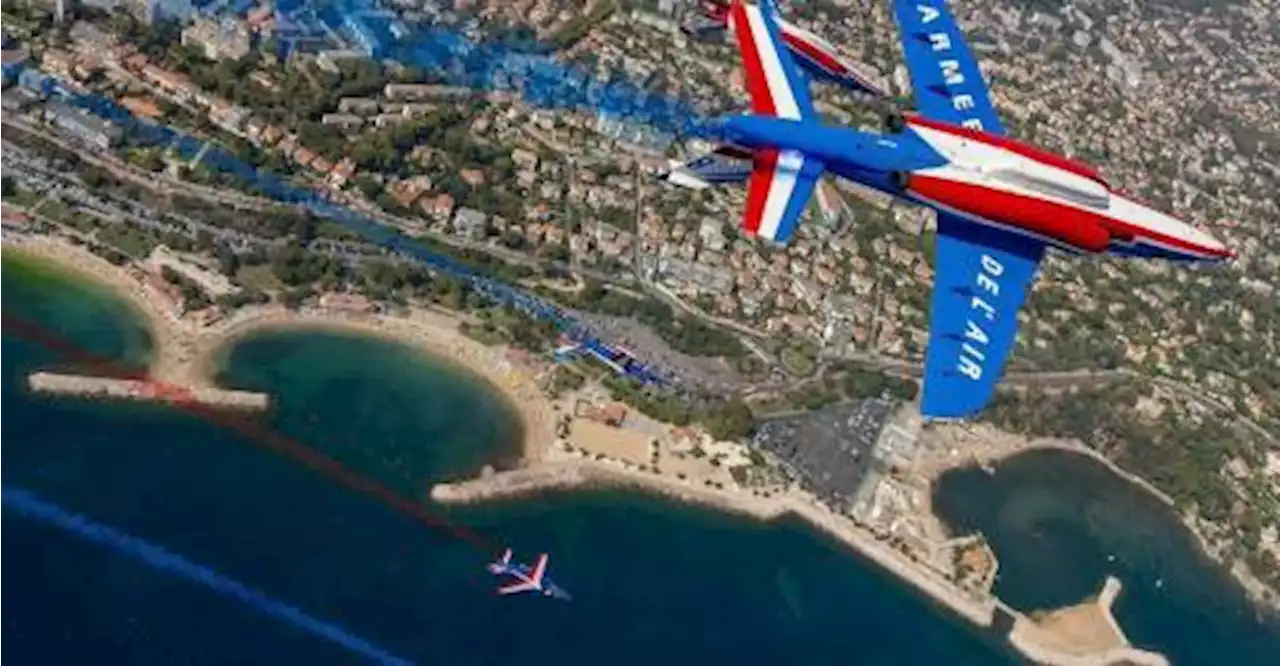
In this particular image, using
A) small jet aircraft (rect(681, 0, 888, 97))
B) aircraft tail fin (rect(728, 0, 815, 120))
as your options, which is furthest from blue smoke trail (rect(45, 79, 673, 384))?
aircraft tail fin (rect(728, 0, 815, 120))

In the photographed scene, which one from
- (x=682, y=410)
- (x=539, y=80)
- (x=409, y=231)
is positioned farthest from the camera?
(x=539, y=80)

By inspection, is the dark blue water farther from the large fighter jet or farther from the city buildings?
the large fighter jet

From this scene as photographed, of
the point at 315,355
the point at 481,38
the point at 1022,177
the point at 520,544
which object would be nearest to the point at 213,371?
the point at 315,355

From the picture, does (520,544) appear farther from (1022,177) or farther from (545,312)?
(1022,177)

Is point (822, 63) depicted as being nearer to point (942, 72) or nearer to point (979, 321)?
point (942, 72)

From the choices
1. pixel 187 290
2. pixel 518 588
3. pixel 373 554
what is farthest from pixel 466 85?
pixel 518 588

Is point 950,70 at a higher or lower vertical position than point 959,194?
higher

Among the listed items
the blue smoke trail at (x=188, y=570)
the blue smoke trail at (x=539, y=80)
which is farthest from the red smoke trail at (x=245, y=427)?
the blue smoke trail at (x=539, y=80)
